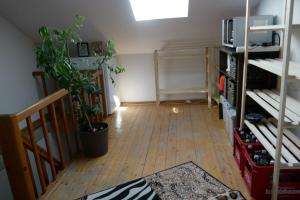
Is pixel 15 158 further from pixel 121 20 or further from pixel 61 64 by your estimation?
pixel 121 20

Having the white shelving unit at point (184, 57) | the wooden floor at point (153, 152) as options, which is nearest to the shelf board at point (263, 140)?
the wooden floor at point (153, 152)

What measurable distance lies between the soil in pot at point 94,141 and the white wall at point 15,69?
161 cm

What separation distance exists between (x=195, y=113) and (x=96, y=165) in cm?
177

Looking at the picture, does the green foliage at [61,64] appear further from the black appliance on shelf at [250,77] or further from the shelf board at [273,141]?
the shelf board at [273,141]

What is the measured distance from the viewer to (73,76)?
211 centimetres

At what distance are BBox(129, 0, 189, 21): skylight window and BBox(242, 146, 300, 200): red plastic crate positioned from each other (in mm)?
2279

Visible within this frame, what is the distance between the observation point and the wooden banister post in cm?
157

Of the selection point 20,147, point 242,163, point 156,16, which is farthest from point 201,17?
point 20,147

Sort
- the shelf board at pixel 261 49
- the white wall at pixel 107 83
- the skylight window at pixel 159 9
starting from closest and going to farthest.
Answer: the shelf board at pixel 261 49 → the skylight window at pixel 159 9 → the white wall at pixel 107 83

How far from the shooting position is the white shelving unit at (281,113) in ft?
4.36

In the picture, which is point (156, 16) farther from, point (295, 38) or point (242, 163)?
point (242, 163)

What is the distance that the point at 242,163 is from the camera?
1.96m

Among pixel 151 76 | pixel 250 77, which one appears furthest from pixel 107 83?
pixel 250 77

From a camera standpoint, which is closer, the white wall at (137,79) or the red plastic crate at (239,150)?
the red plastic crate at (239,150)
